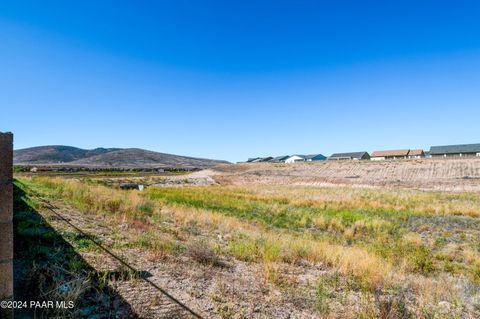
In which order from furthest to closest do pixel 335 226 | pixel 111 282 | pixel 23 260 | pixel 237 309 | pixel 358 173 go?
pixel 358 173, pixel 335 226, pixel 23 260, pixel 111 282, pixel 237 309

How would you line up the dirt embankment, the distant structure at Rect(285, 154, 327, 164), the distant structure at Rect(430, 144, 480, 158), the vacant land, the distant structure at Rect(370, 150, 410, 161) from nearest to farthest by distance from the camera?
the vacant land → the dirt embankment → the distant structure at Rect(430, 144, 480, 158) → the distant structure at Rect(370, 150, 410, 161) → the distant structure at Rect(285, 154, 327, 164)

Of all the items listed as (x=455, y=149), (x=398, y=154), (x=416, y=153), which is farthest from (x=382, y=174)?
(x=416, y=153)

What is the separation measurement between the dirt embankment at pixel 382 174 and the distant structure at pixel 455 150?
32400mm

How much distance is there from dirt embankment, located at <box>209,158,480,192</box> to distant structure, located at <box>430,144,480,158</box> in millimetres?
32400

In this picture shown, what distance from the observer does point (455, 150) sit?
82.9m

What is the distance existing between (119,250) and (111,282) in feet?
7.31

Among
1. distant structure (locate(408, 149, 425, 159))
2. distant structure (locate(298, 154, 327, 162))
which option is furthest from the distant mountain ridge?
distant structure (locate(408, 149, 425, 159))

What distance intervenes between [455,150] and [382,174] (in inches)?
1779

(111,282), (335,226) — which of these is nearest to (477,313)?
(111,282)

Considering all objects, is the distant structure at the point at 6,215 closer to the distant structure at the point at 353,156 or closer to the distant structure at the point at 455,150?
the distant structure at the point at 455,150

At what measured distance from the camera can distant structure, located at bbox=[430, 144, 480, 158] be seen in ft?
255

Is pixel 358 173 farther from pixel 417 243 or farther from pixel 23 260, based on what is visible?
pixel 23 260

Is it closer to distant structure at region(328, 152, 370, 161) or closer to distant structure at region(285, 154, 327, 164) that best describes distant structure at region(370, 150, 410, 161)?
distant structure at region(328, 152, 370, 161)

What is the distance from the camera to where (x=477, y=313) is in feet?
18.0
